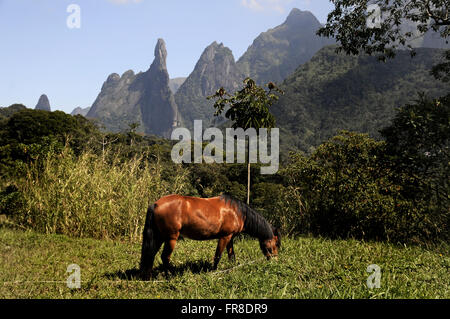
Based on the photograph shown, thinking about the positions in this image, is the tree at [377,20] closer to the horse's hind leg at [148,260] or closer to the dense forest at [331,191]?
the dense forest at [331,191]

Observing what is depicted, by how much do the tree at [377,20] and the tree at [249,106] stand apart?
4256 mm

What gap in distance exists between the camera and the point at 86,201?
709 cm

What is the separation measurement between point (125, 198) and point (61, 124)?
93.9ft

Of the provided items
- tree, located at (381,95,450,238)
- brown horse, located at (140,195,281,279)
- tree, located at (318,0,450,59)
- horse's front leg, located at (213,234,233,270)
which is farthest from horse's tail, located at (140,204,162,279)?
tree, located at (318,0,450,59)

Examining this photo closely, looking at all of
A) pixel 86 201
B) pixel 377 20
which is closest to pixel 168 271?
pixel 86 201

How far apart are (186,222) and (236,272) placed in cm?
99

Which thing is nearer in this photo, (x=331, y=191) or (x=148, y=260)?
(x=148, y=260)

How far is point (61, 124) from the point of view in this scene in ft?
102

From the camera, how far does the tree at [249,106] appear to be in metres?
7.06

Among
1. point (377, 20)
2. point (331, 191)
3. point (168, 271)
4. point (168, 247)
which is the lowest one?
point (168, 271)

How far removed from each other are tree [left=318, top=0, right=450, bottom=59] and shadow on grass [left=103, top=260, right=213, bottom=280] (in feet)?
28.1

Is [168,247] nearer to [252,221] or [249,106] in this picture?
[252,221]

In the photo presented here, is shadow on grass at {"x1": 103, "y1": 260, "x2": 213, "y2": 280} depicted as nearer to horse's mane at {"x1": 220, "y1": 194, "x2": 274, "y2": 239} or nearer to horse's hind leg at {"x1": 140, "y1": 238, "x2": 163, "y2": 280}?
horse's hind leg at {"x1": 140, "y1": 238, "x2": 163, "y2": 280}

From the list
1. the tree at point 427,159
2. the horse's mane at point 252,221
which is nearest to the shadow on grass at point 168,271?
the horse's mane at point 252,221
